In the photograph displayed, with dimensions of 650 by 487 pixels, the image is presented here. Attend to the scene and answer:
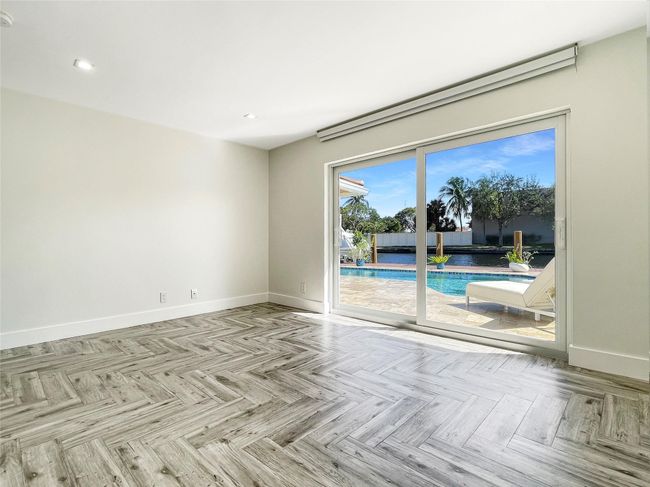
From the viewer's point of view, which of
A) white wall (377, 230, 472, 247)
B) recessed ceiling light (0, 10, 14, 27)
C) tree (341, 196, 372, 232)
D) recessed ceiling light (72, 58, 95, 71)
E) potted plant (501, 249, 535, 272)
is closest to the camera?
recessed ceiling light (0, 10, 14, 27)

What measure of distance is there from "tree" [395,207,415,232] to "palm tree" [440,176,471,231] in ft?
1.37

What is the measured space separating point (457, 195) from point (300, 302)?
2.62 meters

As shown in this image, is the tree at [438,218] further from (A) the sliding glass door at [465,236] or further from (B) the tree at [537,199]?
(B) the tree at [537,199]

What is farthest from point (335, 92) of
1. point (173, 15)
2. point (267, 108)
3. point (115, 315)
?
point (115, 315)

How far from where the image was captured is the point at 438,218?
3568 mm

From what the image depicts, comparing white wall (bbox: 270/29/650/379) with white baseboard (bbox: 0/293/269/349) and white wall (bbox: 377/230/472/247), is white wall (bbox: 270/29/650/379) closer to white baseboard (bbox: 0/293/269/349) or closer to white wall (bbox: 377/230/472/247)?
white wall (bbox: 377/230/472/247)

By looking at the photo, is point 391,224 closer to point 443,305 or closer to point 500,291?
point 443,305

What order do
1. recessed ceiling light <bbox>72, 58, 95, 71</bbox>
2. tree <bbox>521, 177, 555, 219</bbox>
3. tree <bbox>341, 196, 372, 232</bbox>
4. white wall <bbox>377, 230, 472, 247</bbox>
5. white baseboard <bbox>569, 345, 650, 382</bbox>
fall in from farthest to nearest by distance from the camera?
tree <bbox>341, 196, 372, 232</bbox> → white wall <bbox>377, 230, 472, 247</bbox> → tree <bbox>521, 177, 555, 219</bbox> → recessed ceiling light <bbox>72, 58, 95, 71</bbox> → white baseboard <bbox>569, 345, 650, 382</bbox>

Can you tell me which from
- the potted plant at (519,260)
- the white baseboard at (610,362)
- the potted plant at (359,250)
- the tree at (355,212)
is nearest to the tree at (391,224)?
A: the tree at (355,212)

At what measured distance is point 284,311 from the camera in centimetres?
464

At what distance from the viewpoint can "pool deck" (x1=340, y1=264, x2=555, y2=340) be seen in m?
3.05

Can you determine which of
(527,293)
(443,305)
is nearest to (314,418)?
(443,305)

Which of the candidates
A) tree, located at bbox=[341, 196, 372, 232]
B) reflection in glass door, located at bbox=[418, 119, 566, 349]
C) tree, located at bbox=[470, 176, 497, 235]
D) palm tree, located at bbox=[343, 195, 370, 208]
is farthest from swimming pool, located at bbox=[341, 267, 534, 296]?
palm tree, located at bbox=[343, 195, 370, 208]

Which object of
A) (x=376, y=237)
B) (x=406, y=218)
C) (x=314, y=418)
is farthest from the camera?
(x=376, y=237)
